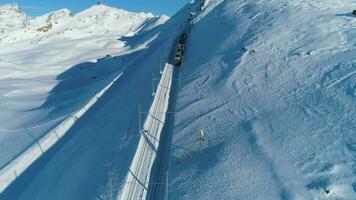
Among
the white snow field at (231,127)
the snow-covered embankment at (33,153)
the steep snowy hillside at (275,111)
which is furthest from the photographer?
the snow-covered embankment at (33,153)

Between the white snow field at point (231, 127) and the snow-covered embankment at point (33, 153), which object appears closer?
the white snow field at point (231, 127)

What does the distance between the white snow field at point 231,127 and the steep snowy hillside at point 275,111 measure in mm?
94

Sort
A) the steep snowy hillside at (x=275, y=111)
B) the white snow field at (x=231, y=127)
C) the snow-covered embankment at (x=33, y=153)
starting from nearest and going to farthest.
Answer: the steep snowy hillside at (x=275, y=111) < the white snow field at (x=231, y=127) < the snow-covered embankment at (x=33, y=153)

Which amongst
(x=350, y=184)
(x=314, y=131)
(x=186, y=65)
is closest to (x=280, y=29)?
(x=186, y=65)

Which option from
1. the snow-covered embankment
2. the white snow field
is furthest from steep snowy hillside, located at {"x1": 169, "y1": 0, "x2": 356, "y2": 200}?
the snow-covered embankment

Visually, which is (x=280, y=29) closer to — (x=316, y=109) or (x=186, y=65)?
(x=186, y=65)

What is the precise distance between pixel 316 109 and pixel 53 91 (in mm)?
55290

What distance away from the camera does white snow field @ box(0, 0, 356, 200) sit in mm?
Result: 22172

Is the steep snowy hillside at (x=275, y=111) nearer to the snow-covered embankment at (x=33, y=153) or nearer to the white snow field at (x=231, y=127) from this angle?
the white snow field at (x=231, y=127)

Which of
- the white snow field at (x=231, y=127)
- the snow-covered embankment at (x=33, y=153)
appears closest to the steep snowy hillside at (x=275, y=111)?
the white snow field at (x=231, y=127)

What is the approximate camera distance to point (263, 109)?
29.1 meters

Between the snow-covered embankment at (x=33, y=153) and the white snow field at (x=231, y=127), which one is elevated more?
the snow-covered embankment at (x=33, y=153)

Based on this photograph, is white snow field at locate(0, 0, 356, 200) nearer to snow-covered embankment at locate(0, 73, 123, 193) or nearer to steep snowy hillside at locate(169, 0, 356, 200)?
steep snowy hillside at locate(169, 0, 356, 200)

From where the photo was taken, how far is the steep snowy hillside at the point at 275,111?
21453 millimetres
